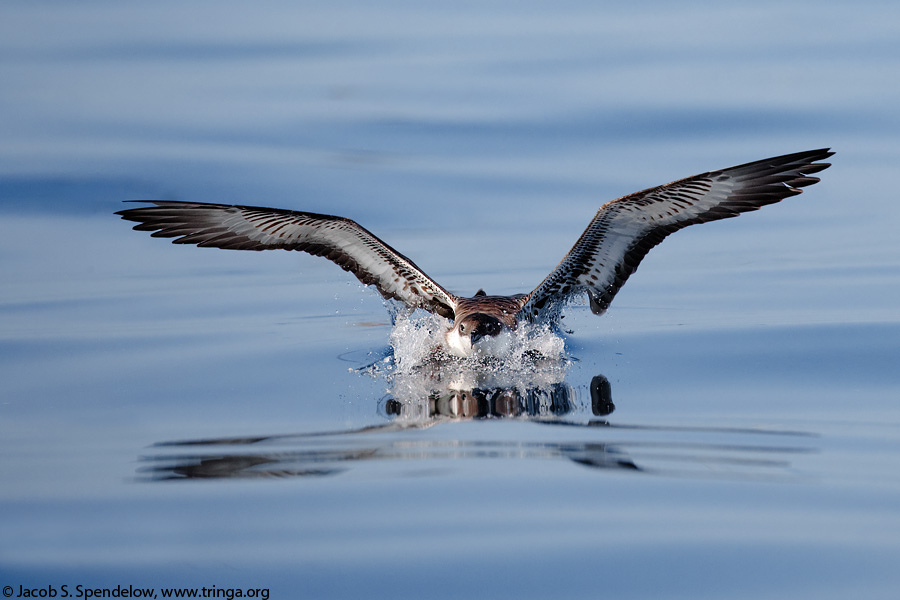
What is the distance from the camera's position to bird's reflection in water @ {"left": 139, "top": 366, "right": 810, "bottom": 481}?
19.7 feet

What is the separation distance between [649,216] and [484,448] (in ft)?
11.8

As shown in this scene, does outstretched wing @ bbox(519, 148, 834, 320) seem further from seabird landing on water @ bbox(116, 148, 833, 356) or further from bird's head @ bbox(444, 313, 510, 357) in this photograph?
bird's head @ bbox(444, 313, 510, 357)

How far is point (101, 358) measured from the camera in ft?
29.9

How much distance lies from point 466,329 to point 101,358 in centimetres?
278

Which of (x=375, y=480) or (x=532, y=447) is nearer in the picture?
(x=375, y=480)

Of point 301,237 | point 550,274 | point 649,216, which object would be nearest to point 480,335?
point 550,274

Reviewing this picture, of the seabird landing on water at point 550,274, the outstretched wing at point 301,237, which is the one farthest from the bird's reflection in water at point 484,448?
the outstretched wing at point 301,237

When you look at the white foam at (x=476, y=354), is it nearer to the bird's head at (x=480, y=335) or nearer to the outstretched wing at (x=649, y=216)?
the bird's head at (x=480, y=335)

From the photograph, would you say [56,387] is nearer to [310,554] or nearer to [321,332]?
[321,332]

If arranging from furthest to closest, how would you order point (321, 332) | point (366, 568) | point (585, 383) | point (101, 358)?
point (321, 332) < point (101, 358) < point (585, 383) < point (366, 568)

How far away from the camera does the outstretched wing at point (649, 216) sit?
352 inches

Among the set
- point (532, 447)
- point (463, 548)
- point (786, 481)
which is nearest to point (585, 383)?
point (532, 447)

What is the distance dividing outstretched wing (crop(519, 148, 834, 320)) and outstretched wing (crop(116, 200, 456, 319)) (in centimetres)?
103

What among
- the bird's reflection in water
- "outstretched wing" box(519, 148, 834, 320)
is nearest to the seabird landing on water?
"outstretched wing" box(519, 148, 834, 320)
